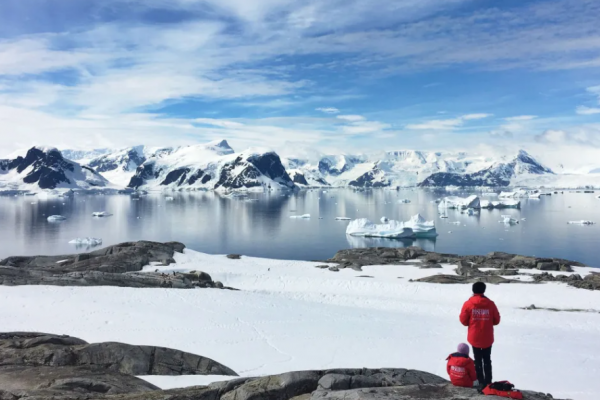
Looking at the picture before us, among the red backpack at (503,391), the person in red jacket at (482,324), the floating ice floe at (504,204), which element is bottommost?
the red backpack at (503,391)

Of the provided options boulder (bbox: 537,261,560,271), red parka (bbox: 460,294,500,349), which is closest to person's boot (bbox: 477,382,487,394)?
red parka (bbox: 460,294,500,349)

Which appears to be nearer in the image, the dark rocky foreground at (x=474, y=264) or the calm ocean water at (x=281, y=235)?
the dark rocky foreground at (x=474, y=264)

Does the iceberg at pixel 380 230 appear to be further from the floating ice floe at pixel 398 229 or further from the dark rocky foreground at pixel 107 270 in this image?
the dark rocky foreground at pixel 107 270

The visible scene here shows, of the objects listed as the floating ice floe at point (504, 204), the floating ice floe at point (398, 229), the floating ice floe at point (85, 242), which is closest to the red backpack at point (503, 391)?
the floating ice floe at point (85, 242)

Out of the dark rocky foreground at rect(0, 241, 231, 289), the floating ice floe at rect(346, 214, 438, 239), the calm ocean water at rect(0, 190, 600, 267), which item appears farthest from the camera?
the floating ice floe at rect(346, 214, 438, 239)

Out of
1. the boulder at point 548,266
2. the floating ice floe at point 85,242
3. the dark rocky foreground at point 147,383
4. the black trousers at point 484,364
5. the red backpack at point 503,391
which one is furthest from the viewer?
the floating ice floe at point 85,242

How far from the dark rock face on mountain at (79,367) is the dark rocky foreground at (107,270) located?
11219mm

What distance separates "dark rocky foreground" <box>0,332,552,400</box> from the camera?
693 cm

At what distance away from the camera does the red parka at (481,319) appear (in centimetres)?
761

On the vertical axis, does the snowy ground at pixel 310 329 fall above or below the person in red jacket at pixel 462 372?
below

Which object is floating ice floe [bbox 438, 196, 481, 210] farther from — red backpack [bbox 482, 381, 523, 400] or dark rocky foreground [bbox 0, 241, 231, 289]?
red backpack [bbox 482, 381, 523, 400]

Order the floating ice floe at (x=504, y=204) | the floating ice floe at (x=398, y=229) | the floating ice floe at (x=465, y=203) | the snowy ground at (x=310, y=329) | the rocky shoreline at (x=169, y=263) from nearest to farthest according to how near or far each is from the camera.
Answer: the snowy ground at (x=310, y=329), the rocky shoreline at (x=169, y=263), the floating ice floe at (x=398, y=229), the floating ice floe at (x=465, y=203), the floating ice floe at (x=504, y=204)

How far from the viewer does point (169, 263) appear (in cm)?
3447

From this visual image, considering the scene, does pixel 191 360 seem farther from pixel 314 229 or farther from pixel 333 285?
pixel 314 229
